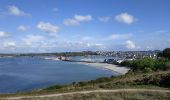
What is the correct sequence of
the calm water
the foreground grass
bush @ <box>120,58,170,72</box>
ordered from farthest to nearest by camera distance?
1. the calm water
2. bush @ <box>120,58,170,72</box>
3. the foreground grass

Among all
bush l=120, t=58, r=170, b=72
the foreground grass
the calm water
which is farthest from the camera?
the calm water

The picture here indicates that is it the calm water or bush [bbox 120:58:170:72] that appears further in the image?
the calm water

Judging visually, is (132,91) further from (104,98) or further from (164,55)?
(164,55)

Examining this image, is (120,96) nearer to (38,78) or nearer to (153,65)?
(153,65)

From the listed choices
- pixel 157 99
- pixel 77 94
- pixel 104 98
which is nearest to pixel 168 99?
pixel 157 99

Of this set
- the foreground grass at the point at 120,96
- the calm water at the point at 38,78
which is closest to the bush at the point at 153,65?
the calm water at the point at 38,78

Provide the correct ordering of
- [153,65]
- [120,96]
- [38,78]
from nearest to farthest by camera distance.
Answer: [120,96] → [153,65] → [38,78]

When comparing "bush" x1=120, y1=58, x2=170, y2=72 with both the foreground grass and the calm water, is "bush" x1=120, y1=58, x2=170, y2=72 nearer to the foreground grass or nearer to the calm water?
the calm water

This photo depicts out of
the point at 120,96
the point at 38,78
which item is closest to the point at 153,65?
the point at 38,78

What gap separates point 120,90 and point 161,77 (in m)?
9.26

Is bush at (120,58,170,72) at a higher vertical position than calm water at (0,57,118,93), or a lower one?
higher

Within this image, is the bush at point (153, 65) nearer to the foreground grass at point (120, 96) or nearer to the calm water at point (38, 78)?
the calm water at point (38, 78)

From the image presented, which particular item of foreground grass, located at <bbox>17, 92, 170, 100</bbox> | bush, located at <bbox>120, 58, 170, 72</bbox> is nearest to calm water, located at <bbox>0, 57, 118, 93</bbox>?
bush, located at <bbox>120, 58, 170, 72</bbox>

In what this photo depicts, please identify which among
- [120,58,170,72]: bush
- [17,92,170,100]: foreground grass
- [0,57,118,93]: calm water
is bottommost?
[0,57,118,93]: calm water
